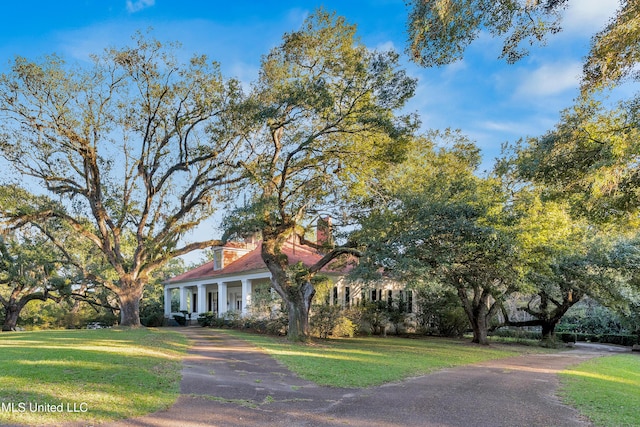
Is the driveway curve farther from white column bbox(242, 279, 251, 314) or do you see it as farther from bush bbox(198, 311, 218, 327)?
bush bbox(198, 311, 218, 327)

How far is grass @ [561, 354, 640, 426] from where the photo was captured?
7043 millimetres

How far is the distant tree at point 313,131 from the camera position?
14984 mm

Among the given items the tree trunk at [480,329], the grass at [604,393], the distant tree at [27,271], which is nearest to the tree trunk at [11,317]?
the distant tree at [27,271]

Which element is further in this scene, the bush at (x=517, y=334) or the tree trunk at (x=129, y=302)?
the bush at (x=517, y=334)

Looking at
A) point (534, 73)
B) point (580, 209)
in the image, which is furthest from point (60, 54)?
point (580, 209)

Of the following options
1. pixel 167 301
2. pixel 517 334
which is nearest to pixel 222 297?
pixel 167 301

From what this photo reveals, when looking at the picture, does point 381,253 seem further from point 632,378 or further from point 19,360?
point 19,360

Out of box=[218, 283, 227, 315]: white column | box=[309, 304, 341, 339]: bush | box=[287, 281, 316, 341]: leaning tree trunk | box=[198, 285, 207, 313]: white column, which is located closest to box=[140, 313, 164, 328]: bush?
box=[198, 285, 207, 313]: white column

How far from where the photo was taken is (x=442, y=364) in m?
13.1

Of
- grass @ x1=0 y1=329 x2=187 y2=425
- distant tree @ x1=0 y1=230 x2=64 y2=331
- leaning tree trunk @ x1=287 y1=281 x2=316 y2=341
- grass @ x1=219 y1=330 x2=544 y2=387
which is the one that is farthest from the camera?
distant tree @ x1=0 y1=230 x2=64 y2=331

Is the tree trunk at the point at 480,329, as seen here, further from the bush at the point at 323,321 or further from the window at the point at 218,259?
the window at the point at 218,259

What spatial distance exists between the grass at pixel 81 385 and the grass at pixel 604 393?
7.10 meters

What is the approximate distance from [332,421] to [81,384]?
4265mm

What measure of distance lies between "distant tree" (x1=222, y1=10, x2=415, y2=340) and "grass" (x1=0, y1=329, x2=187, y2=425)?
7308 mm
